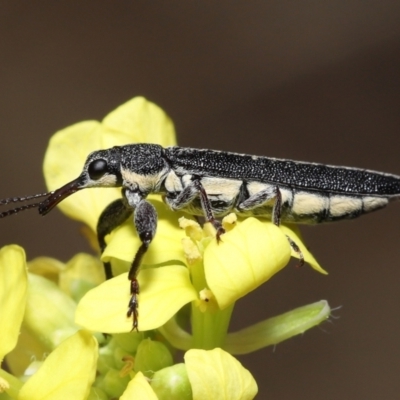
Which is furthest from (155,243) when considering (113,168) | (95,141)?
(95,141)

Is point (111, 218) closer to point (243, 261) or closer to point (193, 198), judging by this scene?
point (193, 198)

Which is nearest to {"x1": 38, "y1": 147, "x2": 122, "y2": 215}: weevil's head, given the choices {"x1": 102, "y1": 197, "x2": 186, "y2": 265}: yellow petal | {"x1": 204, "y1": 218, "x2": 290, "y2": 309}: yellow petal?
{"x1": 102, "y1": 197, "x2": 186, "y2": 265}: yellow petal

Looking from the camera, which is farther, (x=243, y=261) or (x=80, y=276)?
(x=80, y=276)

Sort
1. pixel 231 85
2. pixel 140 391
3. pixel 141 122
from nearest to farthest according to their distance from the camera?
pixel 140 391
pixel 141 122
pixel 231 85

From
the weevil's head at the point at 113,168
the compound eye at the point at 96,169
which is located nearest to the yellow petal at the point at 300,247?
the weevil's head at the point at 113,168

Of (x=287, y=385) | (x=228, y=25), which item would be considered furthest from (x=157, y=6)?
(x=287, y=385)

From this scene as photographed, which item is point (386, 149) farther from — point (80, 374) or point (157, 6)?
point (80, 374)
